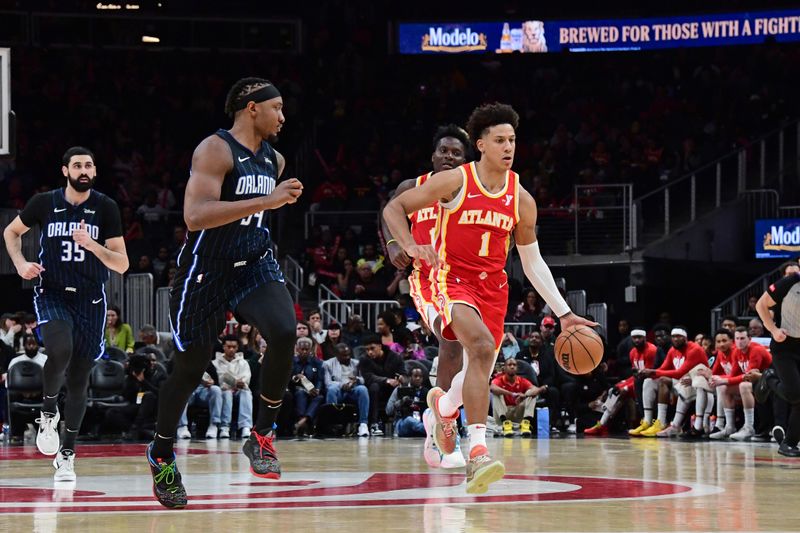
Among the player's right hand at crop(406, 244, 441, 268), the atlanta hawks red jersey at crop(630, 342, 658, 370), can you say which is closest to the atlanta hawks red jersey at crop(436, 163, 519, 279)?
the player's right hand at crop(406, 244, 441, 268)

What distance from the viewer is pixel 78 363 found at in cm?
951

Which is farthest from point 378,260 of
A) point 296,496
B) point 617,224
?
point 296,496

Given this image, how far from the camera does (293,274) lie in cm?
2314

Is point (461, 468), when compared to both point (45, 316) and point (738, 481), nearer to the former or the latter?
point (738, 481)

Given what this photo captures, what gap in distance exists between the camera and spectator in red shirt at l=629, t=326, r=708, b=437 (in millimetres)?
17219

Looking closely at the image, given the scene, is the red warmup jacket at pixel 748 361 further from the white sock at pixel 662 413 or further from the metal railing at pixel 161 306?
the metal railing at pixel 161 306

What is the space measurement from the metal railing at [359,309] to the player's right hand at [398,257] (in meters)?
11.2

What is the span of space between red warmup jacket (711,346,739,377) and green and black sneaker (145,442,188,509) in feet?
36.4

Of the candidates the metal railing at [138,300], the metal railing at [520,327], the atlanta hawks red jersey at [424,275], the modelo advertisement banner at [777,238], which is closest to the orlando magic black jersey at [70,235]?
the atlanta hawks red jersey at [424,275]

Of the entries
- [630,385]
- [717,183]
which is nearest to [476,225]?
[630,385]

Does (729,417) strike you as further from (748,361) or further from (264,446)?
(264,446)

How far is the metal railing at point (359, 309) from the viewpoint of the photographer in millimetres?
Result: 20875

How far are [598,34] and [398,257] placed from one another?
867 inches

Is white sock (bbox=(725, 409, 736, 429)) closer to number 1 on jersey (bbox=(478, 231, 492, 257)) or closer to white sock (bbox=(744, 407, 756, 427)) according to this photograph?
white sock (bbox=(744, 407, 756, 427))
